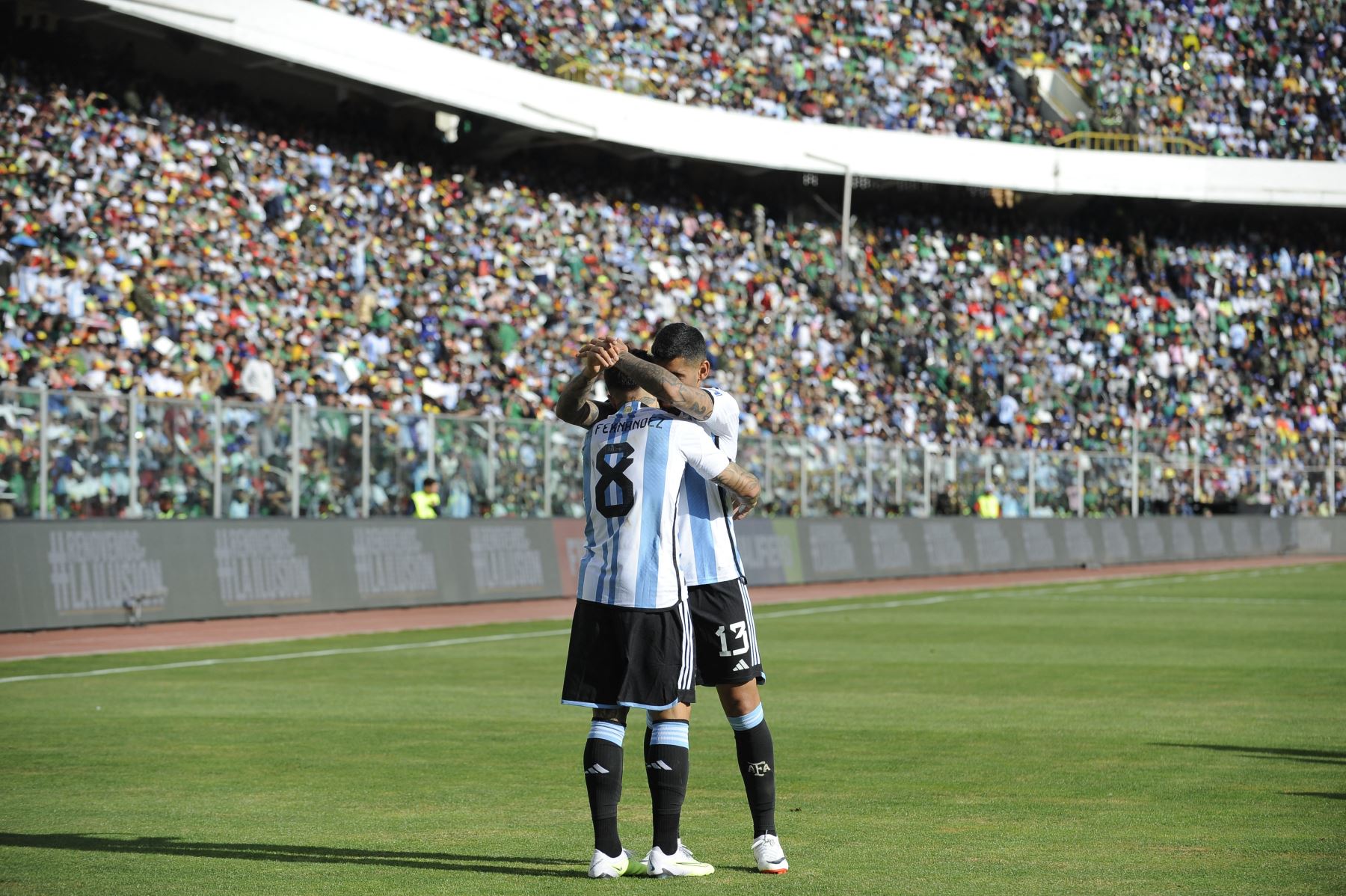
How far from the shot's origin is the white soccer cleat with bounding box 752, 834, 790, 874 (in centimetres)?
704

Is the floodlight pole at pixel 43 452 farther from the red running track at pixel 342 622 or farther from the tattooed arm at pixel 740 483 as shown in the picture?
the tattooed arm at pixel 740 483

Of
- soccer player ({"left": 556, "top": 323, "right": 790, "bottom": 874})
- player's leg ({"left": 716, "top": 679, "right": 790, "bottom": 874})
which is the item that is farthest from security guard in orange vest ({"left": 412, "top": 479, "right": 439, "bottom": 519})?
player's leg ({"left": 716, "top": 679, "right": 790, "bottom": 874})

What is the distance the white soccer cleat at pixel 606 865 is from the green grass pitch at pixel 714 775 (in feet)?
0.22

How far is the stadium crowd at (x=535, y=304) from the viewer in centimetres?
2783

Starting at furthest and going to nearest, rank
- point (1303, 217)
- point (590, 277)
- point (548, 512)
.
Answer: point (1303, 217)
point (590, 277)
point (548, 512)

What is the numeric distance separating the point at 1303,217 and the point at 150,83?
1466 inches

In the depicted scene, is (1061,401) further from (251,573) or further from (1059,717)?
(1059,717)

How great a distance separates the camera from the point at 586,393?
7.23m

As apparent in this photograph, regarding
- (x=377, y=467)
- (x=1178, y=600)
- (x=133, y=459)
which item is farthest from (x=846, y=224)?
(x=133, y=459)

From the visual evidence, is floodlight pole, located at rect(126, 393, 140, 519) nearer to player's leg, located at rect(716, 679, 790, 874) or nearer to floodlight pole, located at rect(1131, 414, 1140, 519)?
player's leg, located at rect(716, 679, 790, 874)

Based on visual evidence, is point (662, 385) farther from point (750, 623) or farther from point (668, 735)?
point (668, 735)

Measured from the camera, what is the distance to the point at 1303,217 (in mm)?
56375

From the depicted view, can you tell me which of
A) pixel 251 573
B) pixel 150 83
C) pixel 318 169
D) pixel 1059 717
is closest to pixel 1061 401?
pixel 318 169

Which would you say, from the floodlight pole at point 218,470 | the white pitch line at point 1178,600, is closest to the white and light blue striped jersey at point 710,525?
the floodlight pole at point 218,470
